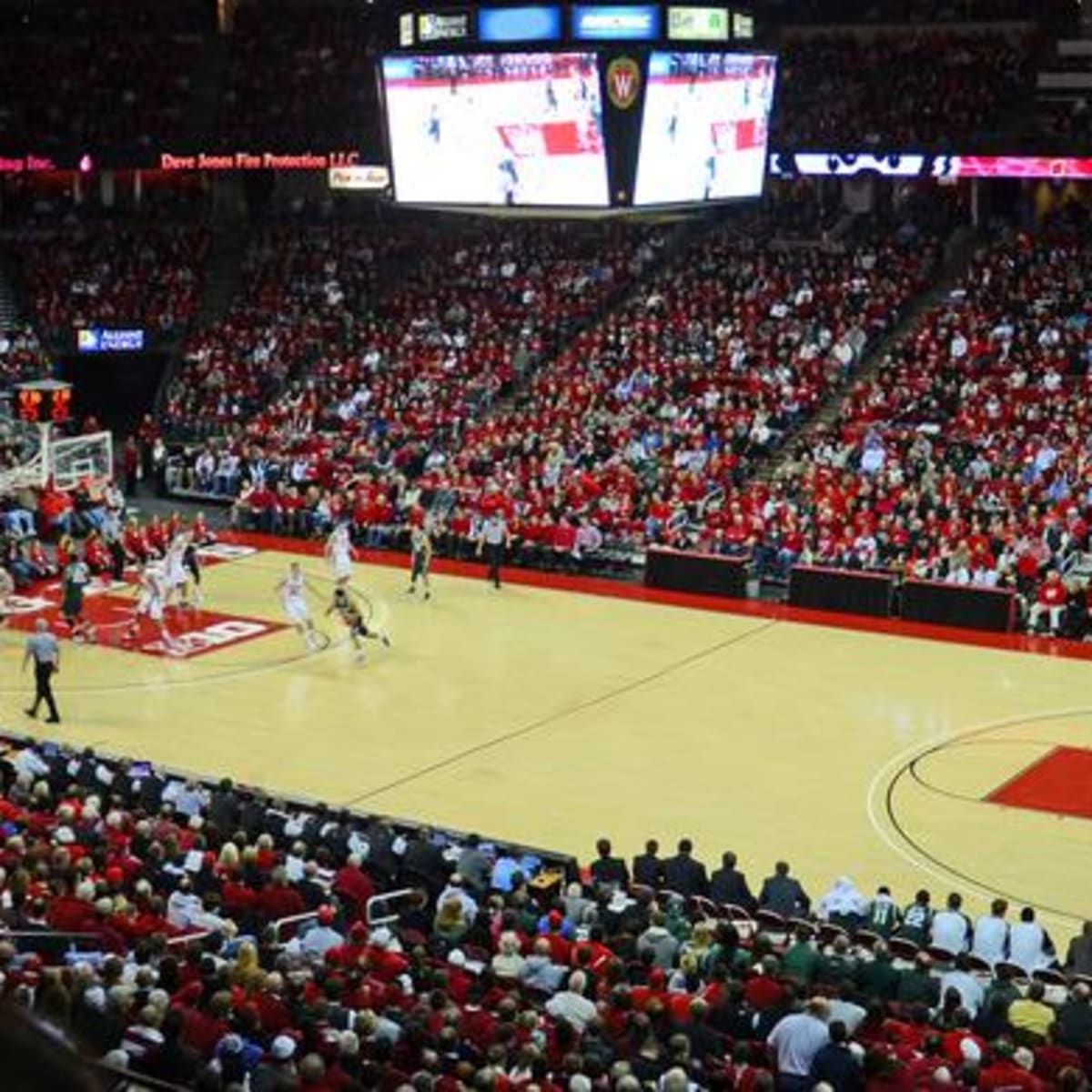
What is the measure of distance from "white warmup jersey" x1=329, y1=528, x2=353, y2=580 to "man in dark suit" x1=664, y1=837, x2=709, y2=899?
10934mm

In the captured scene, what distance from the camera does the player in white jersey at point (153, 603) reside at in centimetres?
2614

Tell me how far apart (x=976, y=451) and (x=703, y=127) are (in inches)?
315

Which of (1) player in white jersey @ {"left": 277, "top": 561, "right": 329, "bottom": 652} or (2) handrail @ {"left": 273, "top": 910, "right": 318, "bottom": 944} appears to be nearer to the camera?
(2) handrail @ {"left": 273, "top": 910, "right": 318, "bottom": 944}

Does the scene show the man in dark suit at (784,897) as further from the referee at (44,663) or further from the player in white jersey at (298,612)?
the player in white jersey at (298,612)

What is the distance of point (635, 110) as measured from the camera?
86.5 ft

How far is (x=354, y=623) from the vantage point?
25.4 meters

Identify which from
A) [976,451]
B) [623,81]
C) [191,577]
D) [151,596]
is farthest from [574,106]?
[976,451]

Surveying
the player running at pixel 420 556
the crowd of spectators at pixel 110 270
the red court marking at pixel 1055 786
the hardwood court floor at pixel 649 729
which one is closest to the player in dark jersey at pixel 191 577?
the hardwood court floor at pixel 649 729

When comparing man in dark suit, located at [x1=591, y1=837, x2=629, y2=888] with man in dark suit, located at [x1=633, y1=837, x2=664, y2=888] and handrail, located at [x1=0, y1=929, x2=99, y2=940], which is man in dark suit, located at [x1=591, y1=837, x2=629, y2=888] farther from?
handrail, located at [x1=0, y1=929, x2=99, y2=940]

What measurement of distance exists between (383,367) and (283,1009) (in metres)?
30.6

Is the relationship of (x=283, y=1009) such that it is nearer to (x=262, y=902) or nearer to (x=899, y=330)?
(x=262, y=902)

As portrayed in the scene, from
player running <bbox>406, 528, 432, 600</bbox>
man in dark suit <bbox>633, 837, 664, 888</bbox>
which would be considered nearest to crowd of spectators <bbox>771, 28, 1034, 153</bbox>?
player running <bbox>406, 528, 432, 600</bbox>

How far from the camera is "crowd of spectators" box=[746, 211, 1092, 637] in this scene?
28625 millimetres

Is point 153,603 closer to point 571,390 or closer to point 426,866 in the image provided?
point 426,866
